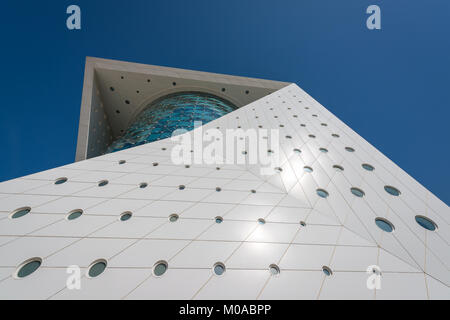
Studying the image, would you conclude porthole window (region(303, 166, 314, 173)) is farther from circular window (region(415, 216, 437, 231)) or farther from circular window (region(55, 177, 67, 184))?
circular window (region(55, 177, 67, 184))

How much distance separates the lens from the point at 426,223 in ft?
15.6

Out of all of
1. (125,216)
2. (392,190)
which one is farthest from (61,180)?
(392,190)

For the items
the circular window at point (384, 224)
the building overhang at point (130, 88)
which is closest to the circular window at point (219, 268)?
the circular window at point (384, 224)

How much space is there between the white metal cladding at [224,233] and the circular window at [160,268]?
0.07 metres

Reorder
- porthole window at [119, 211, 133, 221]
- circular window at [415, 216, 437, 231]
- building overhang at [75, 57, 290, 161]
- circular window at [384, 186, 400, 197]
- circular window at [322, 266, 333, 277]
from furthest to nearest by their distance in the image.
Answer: building overhang at [75, 57, 290, 161] → circular window at [384, 186, 400, 197] → circular window at [415, 216, 437, 231] → porthole window at [119, 211, 133, 221] → circular window at [322, 266, 333, 277]

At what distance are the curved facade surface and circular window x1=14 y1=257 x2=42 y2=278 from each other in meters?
10.0

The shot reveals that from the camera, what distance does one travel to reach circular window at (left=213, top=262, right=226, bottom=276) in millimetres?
3383

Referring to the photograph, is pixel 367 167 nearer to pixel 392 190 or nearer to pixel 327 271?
pixel 392 190

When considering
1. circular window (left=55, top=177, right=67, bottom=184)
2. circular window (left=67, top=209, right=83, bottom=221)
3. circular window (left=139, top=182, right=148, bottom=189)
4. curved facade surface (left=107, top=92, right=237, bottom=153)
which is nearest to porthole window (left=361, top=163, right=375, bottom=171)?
circular window (left=139, top=182, right=148, bottom=189)

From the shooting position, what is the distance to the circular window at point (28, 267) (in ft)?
9.75

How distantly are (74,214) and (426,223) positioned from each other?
365 inches

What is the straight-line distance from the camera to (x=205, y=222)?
4461 millimetres

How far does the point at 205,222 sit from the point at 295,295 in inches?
93.8
